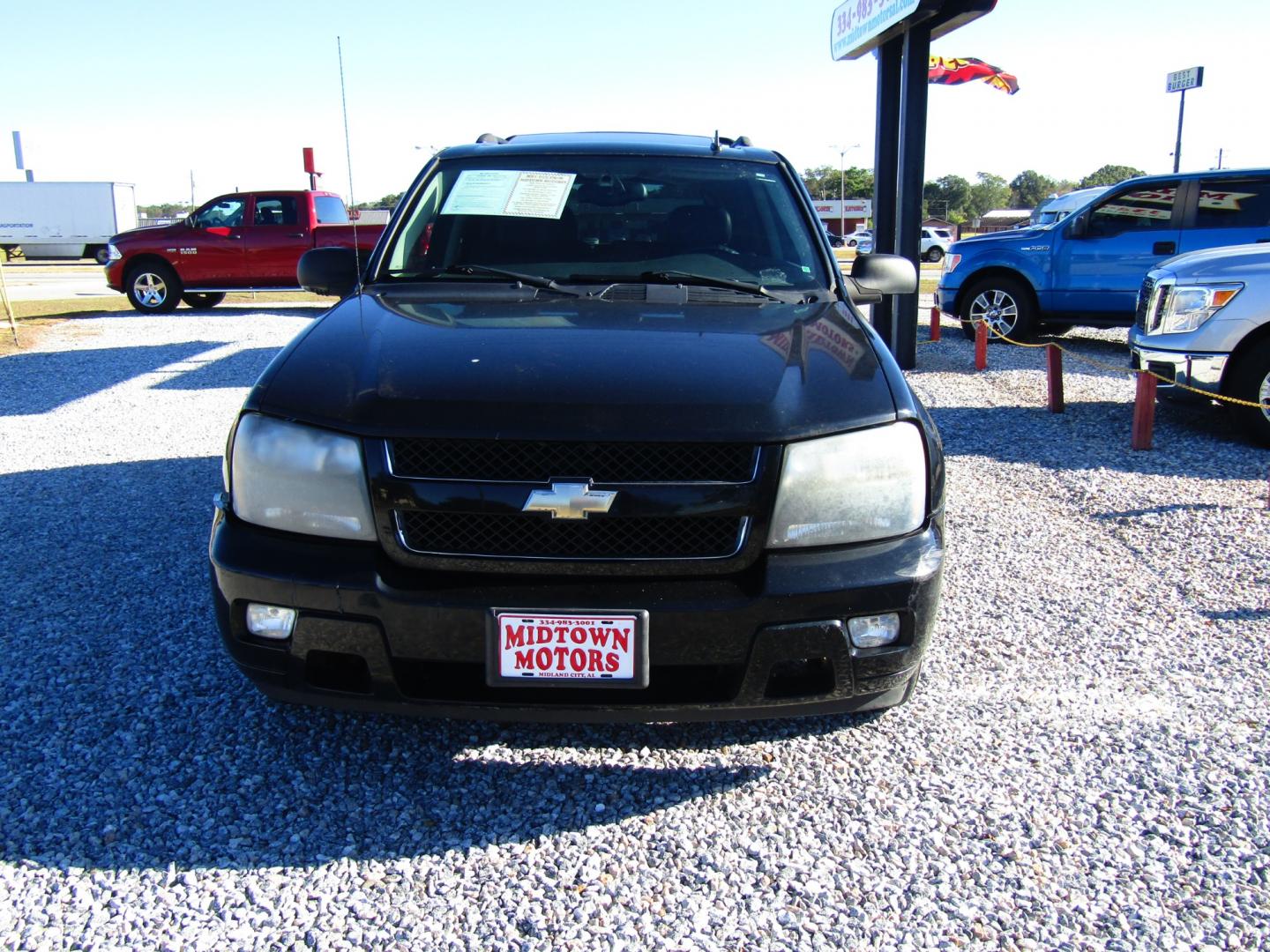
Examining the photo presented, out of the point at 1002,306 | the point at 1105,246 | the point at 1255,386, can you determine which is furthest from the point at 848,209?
the point at 1255,386

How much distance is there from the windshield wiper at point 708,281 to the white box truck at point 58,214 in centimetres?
3890

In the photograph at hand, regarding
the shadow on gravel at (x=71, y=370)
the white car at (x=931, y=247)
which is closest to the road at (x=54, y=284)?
the shadow on gravel at (x=71, y=370)

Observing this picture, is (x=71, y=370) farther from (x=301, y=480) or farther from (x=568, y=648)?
(x=568, y=648)

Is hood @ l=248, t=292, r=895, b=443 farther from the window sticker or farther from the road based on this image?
the road

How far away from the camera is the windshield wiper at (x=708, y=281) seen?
126 inches

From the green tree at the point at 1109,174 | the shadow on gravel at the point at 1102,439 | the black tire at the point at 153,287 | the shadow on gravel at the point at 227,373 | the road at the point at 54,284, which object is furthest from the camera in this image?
the green tree at the point at 1109,174

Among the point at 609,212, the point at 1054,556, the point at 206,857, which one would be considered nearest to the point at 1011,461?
the point at 1054,556

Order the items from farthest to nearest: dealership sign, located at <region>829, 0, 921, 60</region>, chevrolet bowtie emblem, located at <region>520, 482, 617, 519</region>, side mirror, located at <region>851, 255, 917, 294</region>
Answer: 1. dealership sign, located at <region>829, 0, 921, 60</region>
2. side mirror, located at <region>851, 255, 917, 294</region>
3. chevrolet bowtie emblem, located at <region>520, 482, 617, 519</region>

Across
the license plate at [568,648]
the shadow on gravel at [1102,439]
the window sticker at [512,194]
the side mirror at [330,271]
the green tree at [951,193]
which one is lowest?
the shadow on gravel at [1102,439]

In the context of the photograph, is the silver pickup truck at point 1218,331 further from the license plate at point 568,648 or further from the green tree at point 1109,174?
the green tree at point 1109,174

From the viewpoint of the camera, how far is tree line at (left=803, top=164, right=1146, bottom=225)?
111000 millimetres

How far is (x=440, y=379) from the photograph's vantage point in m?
2.39

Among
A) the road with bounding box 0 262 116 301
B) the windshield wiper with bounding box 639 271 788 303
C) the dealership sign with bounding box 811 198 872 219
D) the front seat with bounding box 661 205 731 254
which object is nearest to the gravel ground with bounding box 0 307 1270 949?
the windshield wiper with bounding box 639 271 788 303

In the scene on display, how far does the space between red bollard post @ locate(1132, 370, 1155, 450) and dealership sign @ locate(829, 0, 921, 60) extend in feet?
12.6
